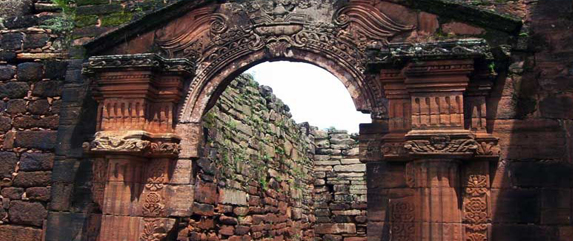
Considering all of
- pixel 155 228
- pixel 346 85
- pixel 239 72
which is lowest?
pixel 155 228

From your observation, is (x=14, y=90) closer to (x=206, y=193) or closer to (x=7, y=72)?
(x=7, y=72)

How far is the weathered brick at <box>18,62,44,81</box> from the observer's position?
316 inches

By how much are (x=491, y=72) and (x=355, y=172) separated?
9904 mm

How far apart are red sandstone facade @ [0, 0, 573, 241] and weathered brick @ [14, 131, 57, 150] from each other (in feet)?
0.11

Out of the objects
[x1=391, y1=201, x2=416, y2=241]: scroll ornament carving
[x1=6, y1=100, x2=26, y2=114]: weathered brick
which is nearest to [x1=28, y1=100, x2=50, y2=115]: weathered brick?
[x1=6, y1=100, x2=26, y2=114]: weathered brick

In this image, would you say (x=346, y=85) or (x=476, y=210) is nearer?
(x=476, y=210)

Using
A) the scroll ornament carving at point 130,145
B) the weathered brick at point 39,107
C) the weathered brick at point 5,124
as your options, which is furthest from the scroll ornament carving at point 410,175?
the weathered brick at point 5,124

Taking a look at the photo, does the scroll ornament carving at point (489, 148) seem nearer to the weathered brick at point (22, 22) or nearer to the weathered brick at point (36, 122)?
the weathered brick at point (36, 122)

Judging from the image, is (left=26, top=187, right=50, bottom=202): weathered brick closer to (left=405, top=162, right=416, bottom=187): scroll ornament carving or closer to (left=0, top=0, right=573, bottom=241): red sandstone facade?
(left=0, top=0, right=573, bottom=241): red sandstone facade

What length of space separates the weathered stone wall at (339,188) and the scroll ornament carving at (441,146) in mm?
9257

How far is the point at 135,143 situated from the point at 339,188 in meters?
9.78

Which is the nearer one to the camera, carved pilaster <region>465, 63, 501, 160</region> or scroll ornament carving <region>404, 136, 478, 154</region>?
scroll ornament carving <region>404, 136, 478, 154</region>

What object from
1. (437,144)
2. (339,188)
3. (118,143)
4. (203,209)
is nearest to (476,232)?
(437,144)

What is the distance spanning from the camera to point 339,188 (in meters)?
15.9
